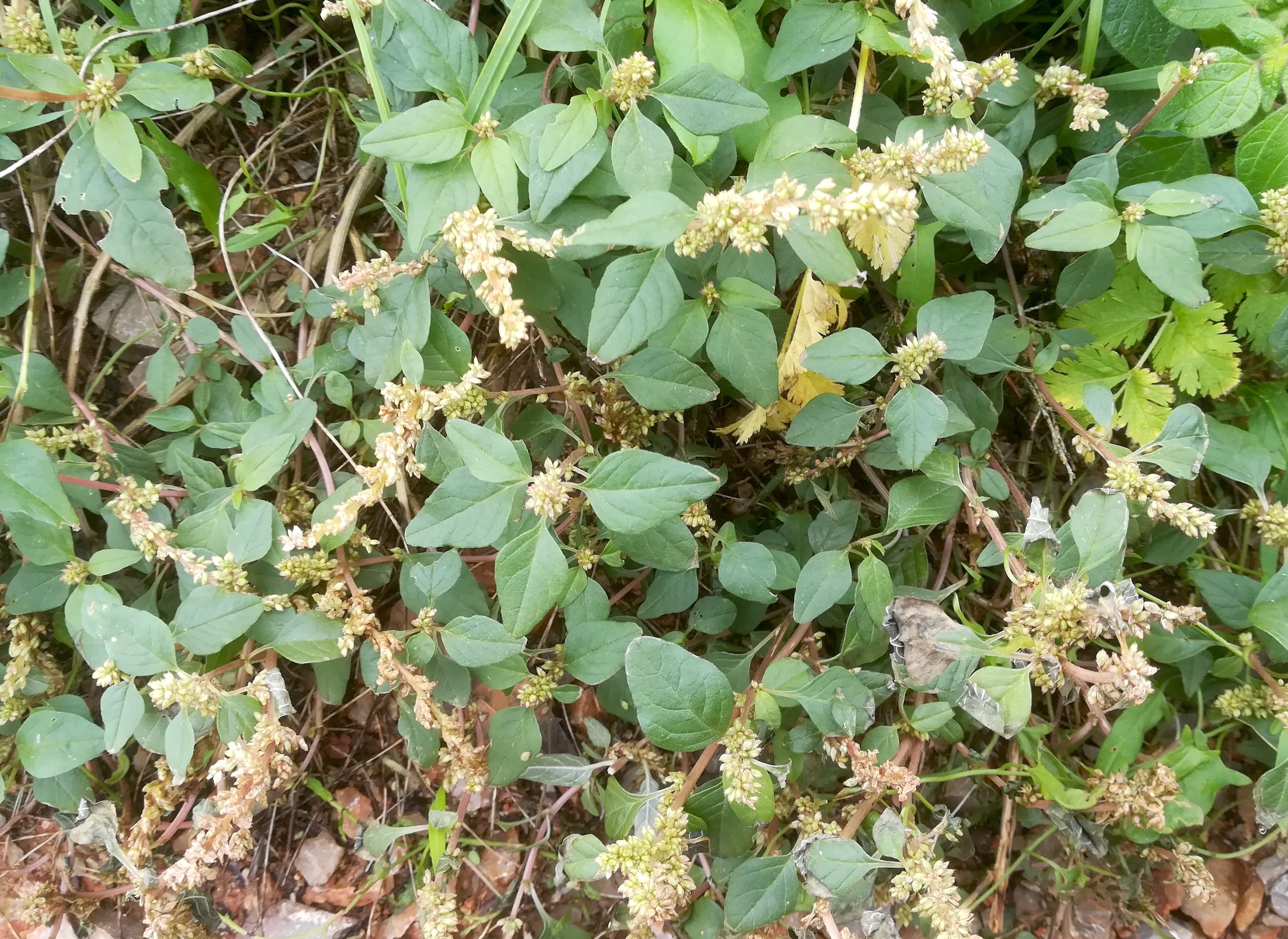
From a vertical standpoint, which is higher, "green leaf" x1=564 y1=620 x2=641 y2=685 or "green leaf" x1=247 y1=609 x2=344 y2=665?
"green leaf" x1=247 y1=609 x2=344 y2=665

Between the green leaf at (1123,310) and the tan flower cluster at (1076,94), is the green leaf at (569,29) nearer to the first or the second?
the tan flower cluster at (1076,94)

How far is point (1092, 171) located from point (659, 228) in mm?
981

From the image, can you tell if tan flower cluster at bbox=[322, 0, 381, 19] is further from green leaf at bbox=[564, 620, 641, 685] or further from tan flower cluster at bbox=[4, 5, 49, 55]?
green leaf at bbox=[564, 620, 641, 685]

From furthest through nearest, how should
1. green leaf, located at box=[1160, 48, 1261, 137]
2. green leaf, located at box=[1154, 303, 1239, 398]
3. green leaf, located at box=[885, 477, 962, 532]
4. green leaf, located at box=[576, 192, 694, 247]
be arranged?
green leaf, located at box=[1154, 303, 1239, 398]
green leaf, located at box=[885, 477, 962, 532]
green leaf, located at box=[1160, 48, 1261, 137]
green leaf, located at box=[576, 192, 694, 247]

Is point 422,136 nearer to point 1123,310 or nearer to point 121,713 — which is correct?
point 121,713

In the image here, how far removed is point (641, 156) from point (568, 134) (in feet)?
0.42

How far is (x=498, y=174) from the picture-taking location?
1.26 metres

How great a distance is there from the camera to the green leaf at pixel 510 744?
154 centimetres

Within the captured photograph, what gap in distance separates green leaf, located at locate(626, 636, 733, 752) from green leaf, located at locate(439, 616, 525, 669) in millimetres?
231

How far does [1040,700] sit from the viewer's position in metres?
2.04

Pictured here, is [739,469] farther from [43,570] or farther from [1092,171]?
[43,570]

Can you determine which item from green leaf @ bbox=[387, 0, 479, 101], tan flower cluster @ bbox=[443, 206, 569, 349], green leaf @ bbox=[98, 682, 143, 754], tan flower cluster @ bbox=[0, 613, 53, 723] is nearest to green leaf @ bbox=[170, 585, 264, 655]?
green leaf @ bbox=[98, 682, 143, 754]

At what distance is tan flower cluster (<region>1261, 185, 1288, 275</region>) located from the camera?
55.9 inches

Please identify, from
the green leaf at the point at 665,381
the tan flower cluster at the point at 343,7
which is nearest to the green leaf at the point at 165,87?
the tan flower cluster at the point at 343,7
